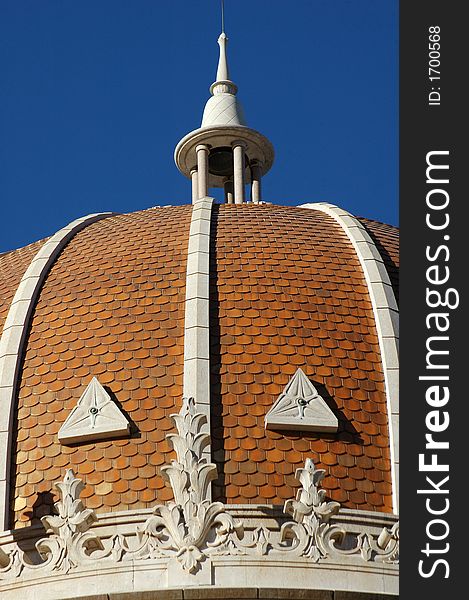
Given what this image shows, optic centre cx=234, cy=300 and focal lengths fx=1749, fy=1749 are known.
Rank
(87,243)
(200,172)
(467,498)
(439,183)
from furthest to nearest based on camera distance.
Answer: (200,172) < (87,243) < (439,183) < (467,498)

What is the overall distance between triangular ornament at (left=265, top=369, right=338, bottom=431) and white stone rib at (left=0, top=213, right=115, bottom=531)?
4.41 m

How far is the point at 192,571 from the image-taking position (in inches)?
1033

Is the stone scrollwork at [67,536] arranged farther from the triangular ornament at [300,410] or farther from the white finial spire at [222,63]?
the white finial spire at [222,63]

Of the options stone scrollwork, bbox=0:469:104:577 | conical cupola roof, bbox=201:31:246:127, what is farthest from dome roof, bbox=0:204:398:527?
conical cupola roof, bbox=201:31:246:127

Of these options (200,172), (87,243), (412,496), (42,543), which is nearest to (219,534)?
(42,543)

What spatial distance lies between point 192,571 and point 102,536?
1.75 meters

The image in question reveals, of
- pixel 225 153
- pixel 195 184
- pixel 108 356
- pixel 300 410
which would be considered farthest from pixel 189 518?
Result: pixel 225 153

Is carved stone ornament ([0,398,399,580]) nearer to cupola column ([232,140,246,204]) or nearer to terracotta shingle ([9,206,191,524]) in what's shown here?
terracotta shingle ([9,206,191,524])

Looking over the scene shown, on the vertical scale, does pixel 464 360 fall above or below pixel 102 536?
above

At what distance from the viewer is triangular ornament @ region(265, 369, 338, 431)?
28406 millimetres

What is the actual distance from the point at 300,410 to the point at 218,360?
1.79 meters

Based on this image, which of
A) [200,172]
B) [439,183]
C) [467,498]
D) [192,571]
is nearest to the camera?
[467,498]

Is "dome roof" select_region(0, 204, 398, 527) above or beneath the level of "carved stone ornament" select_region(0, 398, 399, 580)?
above

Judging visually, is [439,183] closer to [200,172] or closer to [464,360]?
[464,360]
